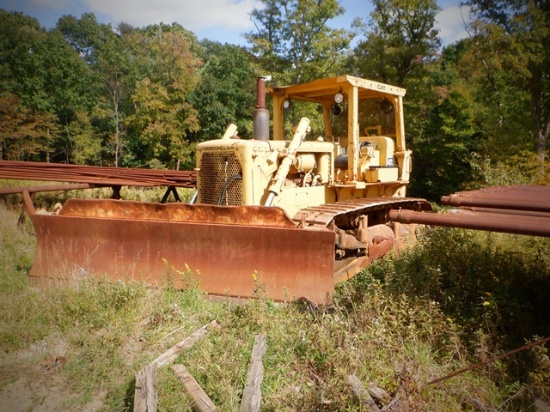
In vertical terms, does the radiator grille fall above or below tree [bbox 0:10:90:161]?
below

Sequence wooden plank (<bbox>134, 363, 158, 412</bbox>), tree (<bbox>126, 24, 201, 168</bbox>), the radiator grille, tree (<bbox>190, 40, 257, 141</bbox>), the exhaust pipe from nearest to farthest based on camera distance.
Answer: wooden plank (<bbox>134, 363, 158, 412</bbox>) < the radiator grille < the exhaust pipe < tree (<bbox>126, 24, 201, 168</bbox>) < tree (<bbox>190, 40, 257, 141</bbox>)

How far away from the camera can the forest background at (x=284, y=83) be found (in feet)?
48.7

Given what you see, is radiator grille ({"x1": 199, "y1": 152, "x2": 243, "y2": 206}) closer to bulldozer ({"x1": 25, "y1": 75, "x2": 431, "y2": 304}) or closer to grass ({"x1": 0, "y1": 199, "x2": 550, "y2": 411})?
bulldozer ({"x1": 25, "y1": 75, "x2": 431, "y2": 304})

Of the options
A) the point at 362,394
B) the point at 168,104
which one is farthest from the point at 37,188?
the point at 168,104

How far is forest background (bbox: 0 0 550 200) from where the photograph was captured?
14852mm

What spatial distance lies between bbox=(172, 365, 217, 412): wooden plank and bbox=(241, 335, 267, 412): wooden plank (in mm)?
224

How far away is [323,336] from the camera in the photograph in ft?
10.0

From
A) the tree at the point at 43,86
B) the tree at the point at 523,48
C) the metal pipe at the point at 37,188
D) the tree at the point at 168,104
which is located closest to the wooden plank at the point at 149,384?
the metal pipe at the point at 37,188

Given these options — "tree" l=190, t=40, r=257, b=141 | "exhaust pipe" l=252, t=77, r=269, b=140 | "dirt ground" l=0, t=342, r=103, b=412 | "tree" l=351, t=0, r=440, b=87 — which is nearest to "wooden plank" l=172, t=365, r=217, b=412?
"dirt ground" l=0, t=342, r=103, b=412

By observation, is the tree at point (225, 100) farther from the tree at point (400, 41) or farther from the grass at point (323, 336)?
the grass at point (323, 336)

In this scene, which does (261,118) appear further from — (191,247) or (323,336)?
(323,336)

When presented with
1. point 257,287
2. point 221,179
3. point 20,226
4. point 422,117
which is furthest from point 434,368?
point 422,117

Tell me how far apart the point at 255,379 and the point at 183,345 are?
0.83 meters

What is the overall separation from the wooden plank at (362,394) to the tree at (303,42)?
19.4 metres
